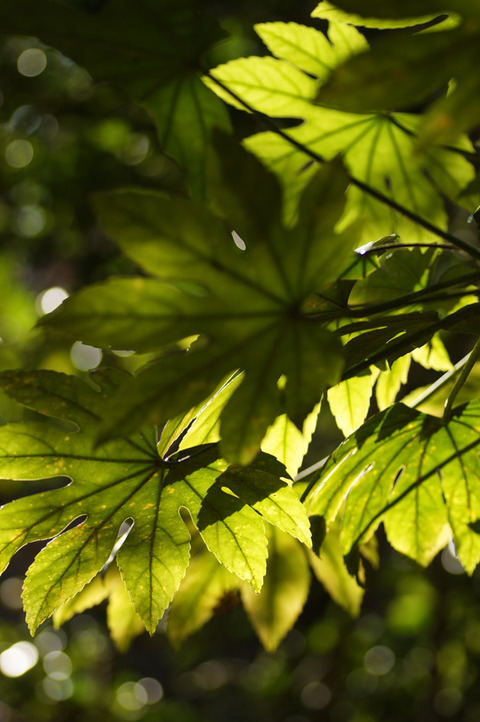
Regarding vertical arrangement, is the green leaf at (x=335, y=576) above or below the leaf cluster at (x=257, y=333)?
below

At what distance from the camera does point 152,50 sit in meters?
0.92

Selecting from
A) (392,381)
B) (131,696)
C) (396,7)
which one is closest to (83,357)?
(131,696)

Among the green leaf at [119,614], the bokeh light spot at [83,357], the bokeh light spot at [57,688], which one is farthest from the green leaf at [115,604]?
the bokeh light spot at [57,688]

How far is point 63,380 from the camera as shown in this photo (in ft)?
2.69

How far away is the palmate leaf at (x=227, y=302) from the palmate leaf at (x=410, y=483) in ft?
1.08

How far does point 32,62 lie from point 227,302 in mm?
4402

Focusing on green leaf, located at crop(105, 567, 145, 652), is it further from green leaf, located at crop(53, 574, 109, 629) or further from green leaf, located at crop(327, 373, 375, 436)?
green leaf, located at crop(327, 373, 375, 436)

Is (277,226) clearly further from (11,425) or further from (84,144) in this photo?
(84,144)

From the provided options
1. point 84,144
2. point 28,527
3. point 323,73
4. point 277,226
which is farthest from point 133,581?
point 84,144

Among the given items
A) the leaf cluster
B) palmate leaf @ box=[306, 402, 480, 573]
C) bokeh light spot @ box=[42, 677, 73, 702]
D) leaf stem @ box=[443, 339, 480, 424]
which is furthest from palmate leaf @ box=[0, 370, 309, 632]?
bokeh light spot @ box=[42, 677, 73, 702]

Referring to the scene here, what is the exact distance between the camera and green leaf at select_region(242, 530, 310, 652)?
1159 mm

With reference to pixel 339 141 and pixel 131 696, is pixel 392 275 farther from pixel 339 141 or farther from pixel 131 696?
pixel 131 696

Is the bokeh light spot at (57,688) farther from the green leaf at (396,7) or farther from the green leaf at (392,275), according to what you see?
the green leaf at (396,7)

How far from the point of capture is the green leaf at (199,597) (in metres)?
1.19
